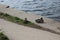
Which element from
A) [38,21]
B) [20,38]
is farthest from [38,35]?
[38,21]

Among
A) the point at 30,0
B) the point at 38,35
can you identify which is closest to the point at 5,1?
the point at 30,0

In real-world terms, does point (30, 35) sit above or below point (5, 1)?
A: above

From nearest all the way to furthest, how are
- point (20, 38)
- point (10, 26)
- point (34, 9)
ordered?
point (20, 38)
point (10, 26)
point (34, 9)

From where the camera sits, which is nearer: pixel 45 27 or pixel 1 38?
pixel 1 38

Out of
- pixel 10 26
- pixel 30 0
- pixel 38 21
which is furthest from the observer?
pixel 30 0

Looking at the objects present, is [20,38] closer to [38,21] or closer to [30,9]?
[38,21]

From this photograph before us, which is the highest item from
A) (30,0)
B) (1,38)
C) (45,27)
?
(1,38)

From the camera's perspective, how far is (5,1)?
37.1m

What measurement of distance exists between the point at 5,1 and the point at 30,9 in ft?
29.3

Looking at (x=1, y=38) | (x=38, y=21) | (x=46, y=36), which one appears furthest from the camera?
(x=38, y=21)

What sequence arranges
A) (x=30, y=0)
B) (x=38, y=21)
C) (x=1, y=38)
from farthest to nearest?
(x=30, y=0), (x=38, y=21), (x=1, y=38)

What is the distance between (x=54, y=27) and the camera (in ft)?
63.1

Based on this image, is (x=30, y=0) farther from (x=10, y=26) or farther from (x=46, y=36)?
(x=46, y=36)

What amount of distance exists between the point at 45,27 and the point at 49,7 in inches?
457
